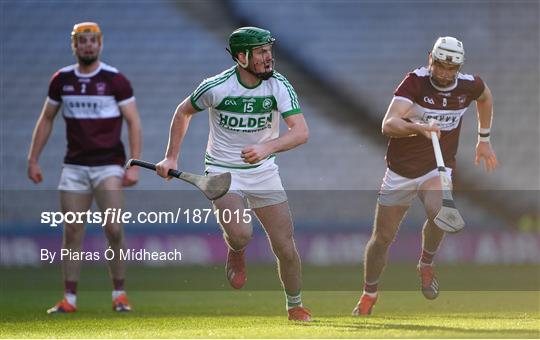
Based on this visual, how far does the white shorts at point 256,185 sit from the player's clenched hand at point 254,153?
1.64 feet

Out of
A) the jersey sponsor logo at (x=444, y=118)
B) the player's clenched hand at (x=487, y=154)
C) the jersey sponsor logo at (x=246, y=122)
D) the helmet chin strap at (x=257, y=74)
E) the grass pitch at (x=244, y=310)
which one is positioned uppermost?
the helmet chin strap at (x=257, y=74)

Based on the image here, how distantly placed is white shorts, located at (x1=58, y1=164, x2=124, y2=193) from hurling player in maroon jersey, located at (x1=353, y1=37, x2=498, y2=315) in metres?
2.04

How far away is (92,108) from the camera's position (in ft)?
31.1

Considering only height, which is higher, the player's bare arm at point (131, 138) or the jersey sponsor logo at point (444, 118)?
the jersey sponsor logo at point (444, 118)

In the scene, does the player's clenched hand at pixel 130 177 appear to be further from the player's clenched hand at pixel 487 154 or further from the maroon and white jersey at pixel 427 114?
the player's clenched hand at pixel 487 154

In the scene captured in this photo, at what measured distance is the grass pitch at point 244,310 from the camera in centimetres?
717

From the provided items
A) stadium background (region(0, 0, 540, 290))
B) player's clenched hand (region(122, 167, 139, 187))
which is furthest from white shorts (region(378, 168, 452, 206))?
stadium background (region(0, 0, 540, 290))

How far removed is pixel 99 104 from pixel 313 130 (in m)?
7.32

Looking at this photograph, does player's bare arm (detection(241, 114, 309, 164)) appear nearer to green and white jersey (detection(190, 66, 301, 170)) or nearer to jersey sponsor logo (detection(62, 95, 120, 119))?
green and white jersey (detection(190, 66, 301, 170))

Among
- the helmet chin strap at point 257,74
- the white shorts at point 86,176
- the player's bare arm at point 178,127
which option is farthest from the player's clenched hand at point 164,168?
the white shorts at point 86,176

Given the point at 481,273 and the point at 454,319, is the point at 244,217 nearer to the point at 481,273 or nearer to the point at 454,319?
the point at 454,319

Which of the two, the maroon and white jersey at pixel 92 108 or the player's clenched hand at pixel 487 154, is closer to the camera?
the player's clenched hand at pixel 487 154

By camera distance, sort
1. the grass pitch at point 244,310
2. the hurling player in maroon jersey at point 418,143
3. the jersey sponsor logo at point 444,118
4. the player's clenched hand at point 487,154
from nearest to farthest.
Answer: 1. the grass pitch at point 244,310
2. the hurling player in maroon jersey at point 418,143
3. the jersey sponsor logo at point 444,118
4. the player's clenched hand at point 487,154

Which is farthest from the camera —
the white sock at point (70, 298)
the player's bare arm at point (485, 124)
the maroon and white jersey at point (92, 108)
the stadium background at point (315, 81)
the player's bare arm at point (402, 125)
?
the stadium background at point (315, 81)
